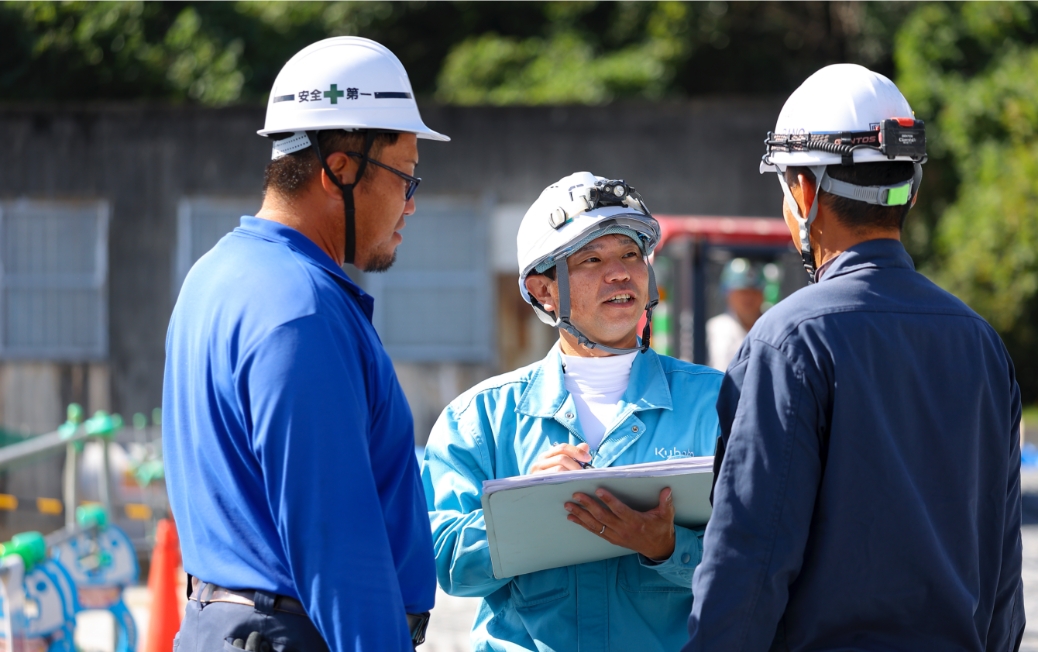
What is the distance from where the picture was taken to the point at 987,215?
18344mm

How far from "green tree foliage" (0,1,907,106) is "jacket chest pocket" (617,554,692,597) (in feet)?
63.4

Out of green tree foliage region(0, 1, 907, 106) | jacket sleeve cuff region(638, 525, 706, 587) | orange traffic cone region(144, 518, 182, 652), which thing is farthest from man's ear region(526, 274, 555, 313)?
green tree foliage region(0, 1, 907, 106)

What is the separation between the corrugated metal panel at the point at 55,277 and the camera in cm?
1427

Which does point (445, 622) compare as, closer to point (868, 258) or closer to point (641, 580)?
point (641, 580)

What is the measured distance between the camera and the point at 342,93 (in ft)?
7.75

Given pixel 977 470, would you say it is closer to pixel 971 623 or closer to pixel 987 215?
pixel 971 623

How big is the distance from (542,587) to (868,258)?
3.90ft

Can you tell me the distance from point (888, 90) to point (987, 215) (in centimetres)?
1759

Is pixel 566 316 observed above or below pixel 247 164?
below

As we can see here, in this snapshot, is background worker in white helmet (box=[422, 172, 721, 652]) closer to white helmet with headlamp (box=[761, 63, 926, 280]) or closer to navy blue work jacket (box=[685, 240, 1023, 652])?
navy blue work jacket (box=[685, 240, 1023, 652])

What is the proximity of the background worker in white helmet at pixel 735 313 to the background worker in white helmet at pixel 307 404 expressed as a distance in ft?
21.4

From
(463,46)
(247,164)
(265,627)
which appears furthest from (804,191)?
(463,46)

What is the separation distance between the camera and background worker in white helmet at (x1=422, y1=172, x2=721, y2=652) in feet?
9.02

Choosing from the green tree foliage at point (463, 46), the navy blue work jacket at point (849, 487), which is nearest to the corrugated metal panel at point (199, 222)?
the green tree foliage at point (463, 46)
